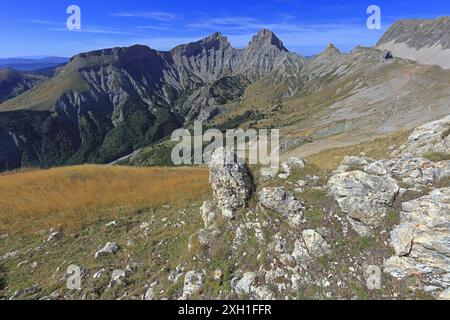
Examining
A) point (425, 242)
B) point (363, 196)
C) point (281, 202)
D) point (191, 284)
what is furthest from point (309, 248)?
point (191, 284)

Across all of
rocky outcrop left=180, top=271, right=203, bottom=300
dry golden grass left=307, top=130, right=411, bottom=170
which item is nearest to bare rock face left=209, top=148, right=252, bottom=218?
rocky outcrop left=180, top=271, right=203, bottom=300

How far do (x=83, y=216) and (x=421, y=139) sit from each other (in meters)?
23.5

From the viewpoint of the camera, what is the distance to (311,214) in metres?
14.1

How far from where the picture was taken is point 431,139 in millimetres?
22000

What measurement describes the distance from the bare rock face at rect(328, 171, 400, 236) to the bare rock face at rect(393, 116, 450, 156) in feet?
24.5

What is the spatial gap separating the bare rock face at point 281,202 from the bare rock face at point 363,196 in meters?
1.77

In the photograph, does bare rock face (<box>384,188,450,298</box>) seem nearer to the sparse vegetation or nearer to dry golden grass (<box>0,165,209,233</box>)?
the sparse vegetation

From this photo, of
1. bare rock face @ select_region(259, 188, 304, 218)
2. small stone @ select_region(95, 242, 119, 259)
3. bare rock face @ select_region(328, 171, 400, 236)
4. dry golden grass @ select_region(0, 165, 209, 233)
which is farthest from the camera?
dry golden grass @ select_region(0, 165, 209, 233)

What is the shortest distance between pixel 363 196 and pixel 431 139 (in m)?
11.8

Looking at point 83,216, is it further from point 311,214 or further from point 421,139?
point 421,139

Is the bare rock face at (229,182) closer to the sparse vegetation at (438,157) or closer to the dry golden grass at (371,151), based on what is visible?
the sparse vegetation at (438,157)

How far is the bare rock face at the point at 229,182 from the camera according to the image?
52.4 ft

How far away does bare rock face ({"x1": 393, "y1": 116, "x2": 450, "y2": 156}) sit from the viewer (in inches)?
792
